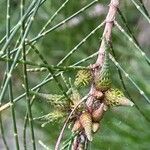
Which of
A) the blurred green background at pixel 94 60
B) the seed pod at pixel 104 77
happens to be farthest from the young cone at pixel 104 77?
the blurred green background at pixel 94 60

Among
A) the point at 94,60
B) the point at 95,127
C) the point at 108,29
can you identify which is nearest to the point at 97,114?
the point at 95,127

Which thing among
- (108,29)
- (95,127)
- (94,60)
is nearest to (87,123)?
(95,127)

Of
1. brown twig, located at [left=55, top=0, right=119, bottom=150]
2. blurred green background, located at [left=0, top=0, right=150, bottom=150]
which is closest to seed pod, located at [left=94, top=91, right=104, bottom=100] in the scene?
brown twig, located at [left=55, top=0, right=119, bottom=150]

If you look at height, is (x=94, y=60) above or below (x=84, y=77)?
below

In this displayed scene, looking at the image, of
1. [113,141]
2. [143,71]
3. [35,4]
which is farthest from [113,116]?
[35,4]

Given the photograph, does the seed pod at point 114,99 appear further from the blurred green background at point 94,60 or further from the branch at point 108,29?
the blurred green background at point 94,60

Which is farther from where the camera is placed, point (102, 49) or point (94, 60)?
point (94, 60)

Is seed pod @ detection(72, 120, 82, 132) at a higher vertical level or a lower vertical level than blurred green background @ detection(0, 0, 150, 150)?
higher

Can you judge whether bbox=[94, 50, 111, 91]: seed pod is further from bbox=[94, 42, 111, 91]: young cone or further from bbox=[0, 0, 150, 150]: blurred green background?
bbox=[0, 0, 150, 150]: blurred green background

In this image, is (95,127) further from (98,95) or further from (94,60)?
(94,60)
